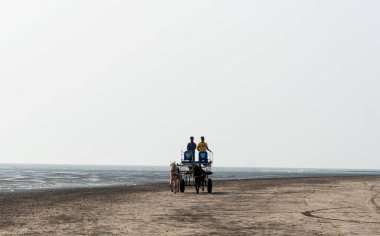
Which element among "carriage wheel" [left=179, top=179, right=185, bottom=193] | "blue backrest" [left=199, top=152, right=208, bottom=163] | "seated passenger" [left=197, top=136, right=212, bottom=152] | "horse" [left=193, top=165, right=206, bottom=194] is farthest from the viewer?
"carriage wheel" [left=179, top=179, right=185, bottom=193]

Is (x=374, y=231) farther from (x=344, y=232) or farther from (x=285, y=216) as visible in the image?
(x=285, y=216)

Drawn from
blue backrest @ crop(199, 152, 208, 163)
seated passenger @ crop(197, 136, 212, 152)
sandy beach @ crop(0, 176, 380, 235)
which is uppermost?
seated passenger @ crop(197, 136, 212, 152)

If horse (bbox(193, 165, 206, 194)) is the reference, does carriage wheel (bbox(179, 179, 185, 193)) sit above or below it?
below

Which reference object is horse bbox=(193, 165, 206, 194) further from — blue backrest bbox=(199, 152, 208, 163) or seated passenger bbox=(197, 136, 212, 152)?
seated passenger bbox=(197, 136, 212, 152)

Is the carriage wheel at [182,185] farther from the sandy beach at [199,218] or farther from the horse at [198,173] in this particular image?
the sandy beach at [199,218]

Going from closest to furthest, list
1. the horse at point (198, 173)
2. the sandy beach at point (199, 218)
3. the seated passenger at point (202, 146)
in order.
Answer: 1. the sandy beach at point (199, 218)
2. the horse at point (198, 173)
3. the seated passenger at point (202, 146)

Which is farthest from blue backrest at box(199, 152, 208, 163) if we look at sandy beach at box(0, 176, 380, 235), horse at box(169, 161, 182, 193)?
sandy beach at box(0, 176, 380, 235)

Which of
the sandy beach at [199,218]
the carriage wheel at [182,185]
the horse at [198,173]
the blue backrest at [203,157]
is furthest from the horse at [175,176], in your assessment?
the sandy beach at [199,218]

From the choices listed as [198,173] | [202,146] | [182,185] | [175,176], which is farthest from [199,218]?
[175,176]

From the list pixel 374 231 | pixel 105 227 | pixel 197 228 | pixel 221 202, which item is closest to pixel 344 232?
pixel 374 231

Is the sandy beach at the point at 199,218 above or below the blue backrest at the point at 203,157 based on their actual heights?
below

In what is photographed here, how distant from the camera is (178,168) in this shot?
111 feet

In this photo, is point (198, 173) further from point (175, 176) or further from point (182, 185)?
point (175, 176)

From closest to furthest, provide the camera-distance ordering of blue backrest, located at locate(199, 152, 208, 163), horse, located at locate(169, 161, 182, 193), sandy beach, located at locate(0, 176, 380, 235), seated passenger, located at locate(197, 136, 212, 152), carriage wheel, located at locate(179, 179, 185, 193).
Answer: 1. sandy beach, located at locate(0, 176, 380, 235)
2. blue backrest, located at locate(199, 152, 208, 163)
3. seated passenger, located at locate(197, 136, 212, 152)
4. horse, located at locate(169, 161, 182, 193)
5. carriage wheel, located at locate(179, 179, 185, 193)
